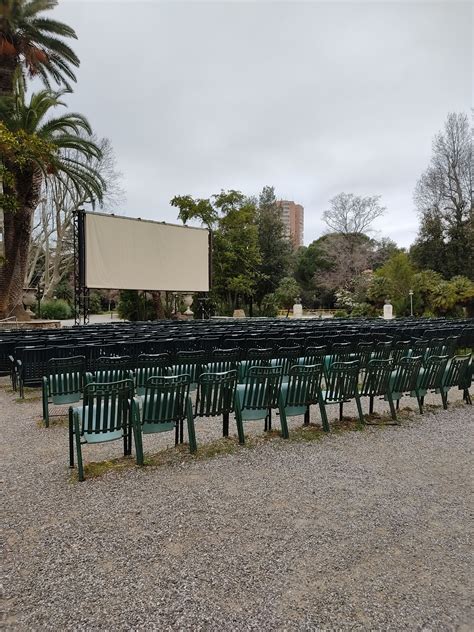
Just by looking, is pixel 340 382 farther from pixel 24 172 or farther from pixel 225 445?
pixel 24 172

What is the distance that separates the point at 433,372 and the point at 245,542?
4.51 m

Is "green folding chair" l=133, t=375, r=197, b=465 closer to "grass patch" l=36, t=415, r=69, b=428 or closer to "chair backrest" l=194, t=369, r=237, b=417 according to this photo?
"chair backrest" l=194, t=369, r=237, b=417

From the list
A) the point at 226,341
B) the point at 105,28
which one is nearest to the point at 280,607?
the point at 226,341

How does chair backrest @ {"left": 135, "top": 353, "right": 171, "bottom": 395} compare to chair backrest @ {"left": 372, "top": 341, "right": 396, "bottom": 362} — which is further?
chair backrest @ {"left": 372, "top": 341, "right": 396, "bottom": 362}

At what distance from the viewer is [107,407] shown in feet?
12.5

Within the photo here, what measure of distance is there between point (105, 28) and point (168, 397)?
15065 millimetres

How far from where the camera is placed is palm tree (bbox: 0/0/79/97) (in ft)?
57.4

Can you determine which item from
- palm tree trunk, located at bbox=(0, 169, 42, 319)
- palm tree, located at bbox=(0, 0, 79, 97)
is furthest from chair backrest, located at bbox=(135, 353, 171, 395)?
palm tree, located at bbox=(0, 0, 79, 97)

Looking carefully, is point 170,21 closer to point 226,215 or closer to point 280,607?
point 280,607

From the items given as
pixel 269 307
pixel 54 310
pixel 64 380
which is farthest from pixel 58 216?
pixel 64 380

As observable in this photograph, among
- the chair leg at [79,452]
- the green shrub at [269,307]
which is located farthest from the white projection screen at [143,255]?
the chair leg at [79,452]

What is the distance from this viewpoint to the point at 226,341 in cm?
827

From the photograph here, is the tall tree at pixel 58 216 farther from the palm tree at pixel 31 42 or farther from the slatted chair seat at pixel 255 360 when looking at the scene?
the slatted chair seat at pixel 255 360

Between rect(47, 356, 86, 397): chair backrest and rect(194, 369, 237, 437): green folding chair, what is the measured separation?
182 cm
